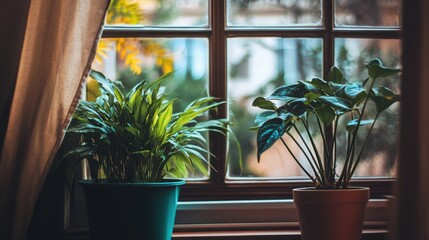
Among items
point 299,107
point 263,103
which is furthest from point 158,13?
point 299,107

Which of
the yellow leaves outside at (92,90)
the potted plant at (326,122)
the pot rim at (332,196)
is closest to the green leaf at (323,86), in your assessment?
the potted plant at (326,122)

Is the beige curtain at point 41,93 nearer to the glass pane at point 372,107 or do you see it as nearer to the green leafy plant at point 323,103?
the green leafy plant at point 323,103

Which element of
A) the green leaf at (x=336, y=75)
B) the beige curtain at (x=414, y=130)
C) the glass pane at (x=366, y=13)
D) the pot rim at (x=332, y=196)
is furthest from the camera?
the glass pane at (x=366, y=13)

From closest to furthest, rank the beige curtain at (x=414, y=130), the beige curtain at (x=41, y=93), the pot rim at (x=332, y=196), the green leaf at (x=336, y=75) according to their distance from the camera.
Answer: the beige curtain at (x=414, y=130), the beige curtain at (x=41, y=93), the pot rim at (x=332, y=196), the green leaf at (x=336, y=75)

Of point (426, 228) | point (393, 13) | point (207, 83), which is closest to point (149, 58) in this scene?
point (207, 83)

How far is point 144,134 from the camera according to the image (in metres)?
1.54

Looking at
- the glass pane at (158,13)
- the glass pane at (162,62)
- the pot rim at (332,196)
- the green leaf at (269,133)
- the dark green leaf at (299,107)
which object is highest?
the glass pane at (158,13)

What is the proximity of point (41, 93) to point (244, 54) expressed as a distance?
66 cm

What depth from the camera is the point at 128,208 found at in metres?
1.49

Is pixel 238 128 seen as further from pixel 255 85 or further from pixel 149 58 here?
pixel 149 58

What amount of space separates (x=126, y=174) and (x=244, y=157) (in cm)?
44

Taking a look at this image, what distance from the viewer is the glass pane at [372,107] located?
187cm

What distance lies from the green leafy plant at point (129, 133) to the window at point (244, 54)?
280 mm

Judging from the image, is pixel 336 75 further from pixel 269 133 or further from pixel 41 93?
pixel 41 93
